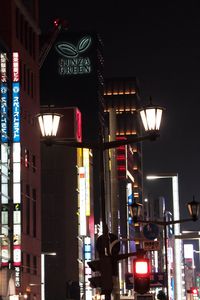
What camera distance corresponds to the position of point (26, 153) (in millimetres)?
84438

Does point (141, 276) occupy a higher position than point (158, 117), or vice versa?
point (158, 117)

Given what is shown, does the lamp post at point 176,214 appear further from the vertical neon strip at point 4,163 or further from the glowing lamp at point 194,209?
the vertical neon strip at point 4,163

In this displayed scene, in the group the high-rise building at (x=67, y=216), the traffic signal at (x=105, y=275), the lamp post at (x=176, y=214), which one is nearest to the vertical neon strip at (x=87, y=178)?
the high-rise building at (x=67, y=216)

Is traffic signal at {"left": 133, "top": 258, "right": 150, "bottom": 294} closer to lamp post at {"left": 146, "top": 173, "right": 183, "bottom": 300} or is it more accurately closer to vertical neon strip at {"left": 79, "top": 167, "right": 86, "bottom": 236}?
lamp post at {"left": 146, "top": 173, "right": 183, "bottom": 300}

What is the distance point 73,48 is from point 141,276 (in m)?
149

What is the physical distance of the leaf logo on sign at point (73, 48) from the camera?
162 m

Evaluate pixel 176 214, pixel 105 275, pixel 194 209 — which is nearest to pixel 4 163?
pixel 176 214

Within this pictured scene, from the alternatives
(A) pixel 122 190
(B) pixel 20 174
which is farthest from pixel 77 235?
(A) pixel 122 190

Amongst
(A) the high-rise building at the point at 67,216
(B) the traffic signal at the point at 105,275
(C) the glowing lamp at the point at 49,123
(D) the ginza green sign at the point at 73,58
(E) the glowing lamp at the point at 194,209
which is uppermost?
(D) the ginza green sign at the point at 73,58

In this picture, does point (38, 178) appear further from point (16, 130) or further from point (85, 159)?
point (85, 159)

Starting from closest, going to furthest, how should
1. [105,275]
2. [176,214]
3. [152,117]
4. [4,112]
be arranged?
[105,275]
[152,117]
[176,214]
[4,112]

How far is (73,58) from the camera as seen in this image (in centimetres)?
16925

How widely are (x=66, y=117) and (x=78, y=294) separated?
2396 cm

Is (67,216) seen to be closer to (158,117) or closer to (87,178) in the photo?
(87,178)
